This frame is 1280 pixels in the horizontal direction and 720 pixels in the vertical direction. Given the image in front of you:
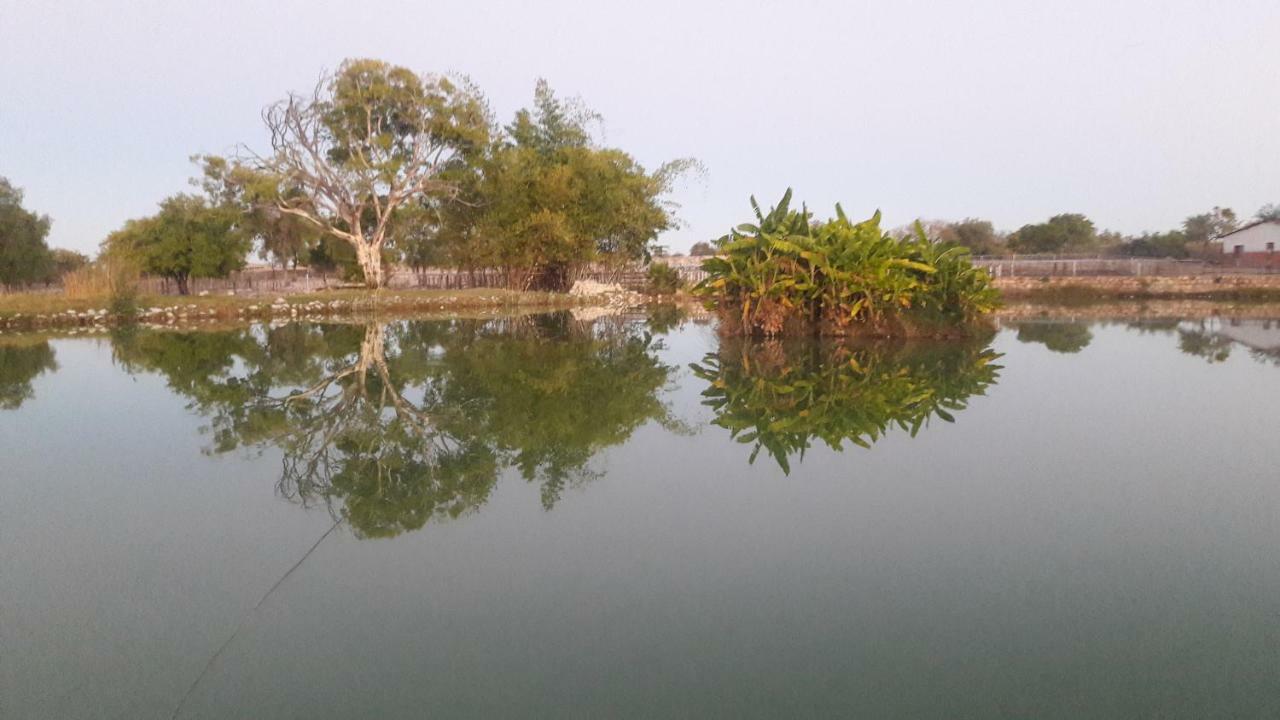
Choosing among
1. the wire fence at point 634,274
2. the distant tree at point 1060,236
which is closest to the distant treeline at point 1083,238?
the distant tree at point 1060,236

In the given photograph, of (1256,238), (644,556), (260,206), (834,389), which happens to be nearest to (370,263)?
(260,206)

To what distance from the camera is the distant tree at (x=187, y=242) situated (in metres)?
30.7

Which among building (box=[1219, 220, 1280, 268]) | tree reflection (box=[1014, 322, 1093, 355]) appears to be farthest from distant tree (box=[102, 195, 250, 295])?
building (box=[1219, 220, 1280, 268])

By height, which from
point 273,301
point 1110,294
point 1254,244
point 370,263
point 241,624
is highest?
point 1254,244

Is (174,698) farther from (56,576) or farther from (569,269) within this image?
(569,269)

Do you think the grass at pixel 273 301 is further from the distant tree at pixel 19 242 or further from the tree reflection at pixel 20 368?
the distant tree at pixel 19 242

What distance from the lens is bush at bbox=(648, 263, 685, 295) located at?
3597 cm

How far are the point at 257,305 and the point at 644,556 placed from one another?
879 inches

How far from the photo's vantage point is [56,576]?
3197 mm

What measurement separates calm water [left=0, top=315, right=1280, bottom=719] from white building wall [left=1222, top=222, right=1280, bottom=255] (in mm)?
44907

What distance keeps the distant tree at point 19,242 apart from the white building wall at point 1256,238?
57.7 m

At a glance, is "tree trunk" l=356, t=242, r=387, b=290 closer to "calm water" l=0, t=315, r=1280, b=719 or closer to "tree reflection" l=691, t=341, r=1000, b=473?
"tree reflection" l=691, t=341, r=1000, b=473

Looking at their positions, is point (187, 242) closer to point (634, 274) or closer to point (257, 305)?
point (257, 305)

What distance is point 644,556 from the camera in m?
3.32
